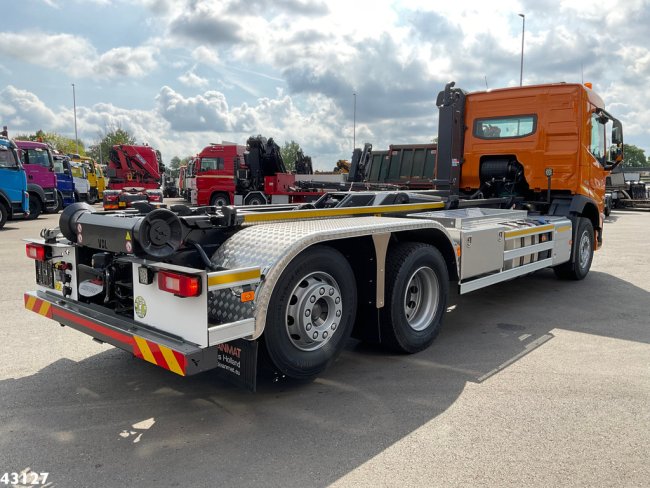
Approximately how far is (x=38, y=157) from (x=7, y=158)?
4.43m

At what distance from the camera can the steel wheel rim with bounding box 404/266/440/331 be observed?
15.7 feet

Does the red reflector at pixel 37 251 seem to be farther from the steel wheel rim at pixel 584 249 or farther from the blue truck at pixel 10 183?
the blue truck at pixel 10 183

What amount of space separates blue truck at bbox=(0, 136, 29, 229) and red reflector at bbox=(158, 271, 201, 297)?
48.5ft

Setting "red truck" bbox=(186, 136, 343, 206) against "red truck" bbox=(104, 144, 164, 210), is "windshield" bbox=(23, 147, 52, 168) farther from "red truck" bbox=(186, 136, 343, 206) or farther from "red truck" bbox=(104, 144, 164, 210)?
"red truck" bbox=(104, 144, 164, 210)

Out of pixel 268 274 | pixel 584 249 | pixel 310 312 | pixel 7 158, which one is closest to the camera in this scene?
pixel 268 274

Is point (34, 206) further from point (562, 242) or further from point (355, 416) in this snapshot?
point (355, 416)

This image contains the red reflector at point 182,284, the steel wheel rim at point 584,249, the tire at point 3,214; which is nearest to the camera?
the red reflector at point 182,284

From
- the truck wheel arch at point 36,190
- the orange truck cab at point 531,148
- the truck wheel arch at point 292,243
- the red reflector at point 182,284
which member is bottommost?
the red reflector at point 182,284

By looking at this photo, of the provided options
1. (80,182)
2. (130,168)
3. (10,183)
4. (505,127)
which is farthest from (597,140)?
(130,168)

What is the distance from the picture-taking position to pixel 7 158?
1562 cm

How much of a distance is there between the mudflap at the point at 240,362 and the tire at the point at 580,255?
20.3 ft

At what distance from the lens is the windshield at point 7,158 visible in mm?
15508

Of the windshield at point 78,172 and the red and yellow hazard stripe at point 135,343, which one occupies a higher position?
the windshield at point 78,172

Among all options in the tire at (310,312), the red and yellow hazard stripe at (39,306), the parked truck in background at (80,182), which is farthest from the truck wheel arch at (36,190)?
the tire at (310,312)
